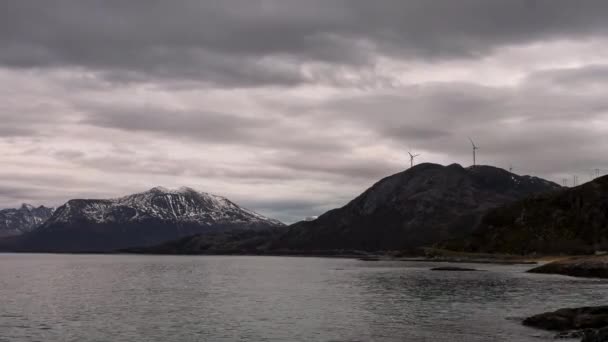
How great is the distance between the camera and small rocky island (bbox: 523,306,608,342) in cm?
6806

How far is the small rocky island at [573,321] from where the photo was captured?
68.1 metres

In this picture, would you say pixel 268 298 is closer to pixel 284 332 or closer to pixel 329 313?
pixel 329 313

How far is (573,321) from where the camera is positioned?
236 feet

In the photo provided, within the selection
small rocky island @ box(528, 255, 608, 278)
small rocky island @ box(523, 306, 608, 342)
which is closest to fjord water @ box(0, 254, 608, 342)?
small rocky island @ box(523, 306, 608, 342)

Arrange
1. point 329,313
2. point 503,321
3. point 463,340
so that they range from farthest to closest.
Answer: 1. point 329,313
2. point 503,321
3. point 463,340

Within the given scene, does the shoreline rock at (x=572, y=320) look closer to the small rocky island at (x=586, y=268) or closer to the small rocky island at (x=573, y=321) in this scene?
the small rocky island at (x=573, y=321)

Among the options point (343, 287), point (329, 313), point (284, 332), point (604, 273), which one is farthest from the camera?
point (604, 273)

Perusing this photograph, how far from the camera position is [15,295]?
128 metres

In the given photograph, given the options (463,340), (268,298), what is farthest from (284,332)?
(268,298)

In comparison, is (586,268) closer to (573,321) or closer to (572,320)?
(572,320)

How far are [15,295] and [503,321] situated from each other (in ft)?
320

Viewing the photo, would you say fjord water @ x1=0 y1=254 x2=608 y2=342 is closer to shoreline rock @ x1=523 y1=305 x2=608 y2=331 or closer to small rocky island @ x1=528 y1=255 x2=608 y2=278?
shoreline rock @ x1=523 y1=305 x2=608 y2=331

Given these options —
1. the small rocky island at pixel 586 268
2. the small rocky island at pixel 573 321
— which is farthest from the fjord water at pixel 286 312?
the small rocky island at pixel 586 268

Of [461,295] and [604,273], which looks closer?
[461,295]
